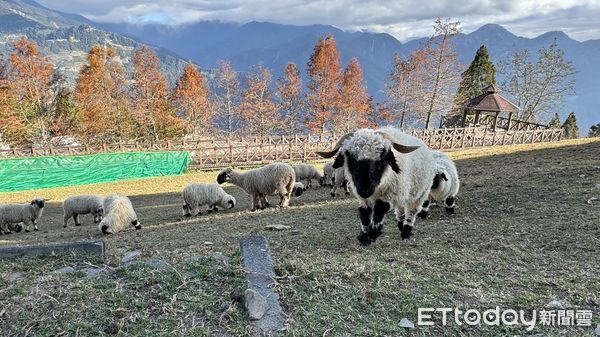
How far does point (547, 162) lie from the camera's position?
518 inches

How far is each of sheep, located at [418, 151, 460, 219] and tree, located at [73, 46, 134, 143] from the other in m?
44.6

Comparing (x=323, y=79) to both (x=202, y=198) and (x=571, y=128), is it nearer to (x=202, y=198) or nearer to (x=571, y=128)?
(x=571, y=128)

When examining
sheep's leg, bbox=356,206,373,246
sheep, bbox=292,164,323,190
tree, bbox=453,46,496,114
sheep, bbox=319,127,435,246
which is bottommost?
sheep, bbox=292,164,323,190

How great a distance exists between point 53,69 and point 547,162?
51709 millimetres

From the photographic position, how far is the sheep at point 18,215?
47.8 ft

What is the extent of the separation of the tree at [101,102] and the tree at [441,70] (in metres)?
36.4

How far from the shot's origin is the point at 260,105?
5206cm

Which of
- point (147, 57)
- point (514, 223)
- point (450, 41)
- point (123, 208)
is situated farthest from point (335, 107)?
point (514, 223)

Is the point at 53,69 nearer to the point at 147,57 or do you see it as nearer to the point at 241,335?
the point at 147,57

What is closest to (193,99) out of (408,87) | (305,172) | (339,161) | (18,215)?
(408,87)

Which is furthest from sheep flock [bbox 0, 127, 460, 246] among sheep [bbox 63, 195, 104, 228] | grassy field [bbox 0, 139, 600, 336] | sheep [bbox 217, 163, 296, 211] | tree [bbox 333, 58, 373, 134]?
tree [bbox 333, 58, 373, 134]

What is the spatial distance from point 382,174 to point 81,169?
1102 inches

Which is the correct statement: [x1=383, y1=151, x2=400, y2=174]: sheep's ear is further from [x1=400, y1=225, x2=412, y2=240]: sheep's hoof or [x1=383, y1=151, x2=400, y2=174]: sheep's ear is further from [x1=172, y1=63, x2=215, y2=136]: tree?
[x1=172, y1=63, x2=215, y2=136]: tree

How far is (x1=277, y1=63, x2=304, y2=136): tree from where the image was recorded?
2003 inches
